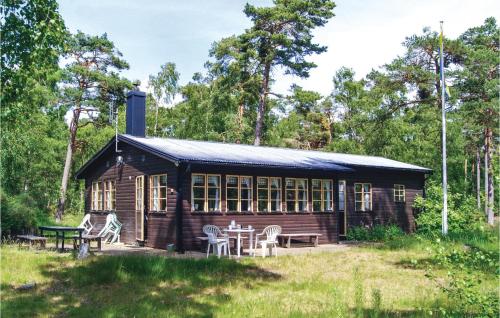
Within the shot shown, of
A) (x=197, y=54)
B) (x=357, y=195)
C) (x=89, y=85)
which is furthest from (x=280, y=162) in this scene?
(x=197, y=54)

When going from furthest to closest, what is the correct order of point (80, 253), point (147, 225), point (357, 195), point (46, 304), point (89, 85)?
point (89, 85) → point (357, 195) → point (147, 225) → point (80, 253) → point (46, 304)

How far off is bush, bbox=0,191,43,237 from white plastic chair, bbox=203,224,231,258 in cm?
679

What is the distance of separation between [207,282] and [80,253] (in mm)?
3657

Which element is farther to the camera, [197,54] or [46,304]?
[197,54]

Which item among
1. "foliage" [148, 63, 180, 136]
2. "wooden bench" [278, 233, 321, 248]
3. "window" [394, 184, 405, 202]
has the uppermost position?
"foliage" [148, 63, 180, 136]

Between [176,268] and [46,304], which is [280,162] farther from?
[46,304]

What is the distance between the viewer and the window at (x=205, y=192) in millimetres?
15133

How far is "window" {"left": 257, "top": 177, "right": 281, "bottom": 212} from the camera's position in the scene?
655 inches

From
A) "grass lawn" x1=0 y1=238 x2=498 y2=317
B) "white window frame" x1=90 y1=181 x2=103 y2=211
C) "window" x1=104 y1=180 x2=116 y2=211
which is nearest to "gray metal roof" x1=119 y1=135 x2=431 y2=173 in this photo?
"window" x1=104 y1=180 x2=116 y2=211

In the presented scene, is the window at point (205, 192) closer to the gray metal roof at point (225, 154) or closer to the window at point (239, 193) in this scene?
the window at point (239, 193)

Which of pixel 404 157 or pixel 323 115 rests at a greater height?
pixel 323 115

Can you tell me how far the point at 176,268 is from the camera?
10609 millimetres

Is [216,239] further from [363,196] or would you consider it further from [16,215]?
[363,196]

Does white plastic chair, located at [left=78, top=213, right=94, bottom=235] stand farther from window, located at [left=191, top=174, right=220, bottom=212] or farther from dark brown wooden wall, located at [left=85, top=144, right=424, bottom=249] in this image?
window, located at [left=191, top=174, right=220, bottom=212]
